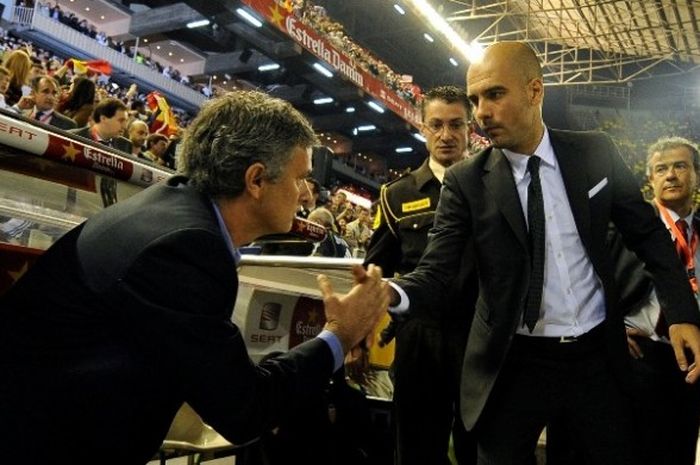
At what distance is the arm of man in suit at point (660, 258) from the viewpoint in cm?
157

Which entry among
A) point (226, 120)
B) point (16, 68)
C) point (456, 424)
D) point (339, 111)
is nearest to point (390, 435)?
point (456, 424)

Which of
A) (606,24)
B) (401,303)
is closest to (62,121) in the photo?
(401,303)

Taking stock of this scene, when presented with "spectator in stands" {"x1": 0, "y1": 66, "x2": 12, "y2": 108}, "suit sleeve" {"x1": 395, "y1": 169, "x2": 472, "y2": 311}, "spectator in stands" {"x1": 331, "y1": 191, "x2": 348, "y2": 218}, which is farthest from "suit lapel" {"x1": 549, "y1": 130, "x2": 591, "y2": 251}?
"spectator in stands" {"x1": 331, "y1": 191, "x2": 348, "y2": 218}

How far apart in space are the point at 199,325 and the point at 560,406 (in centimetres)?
92

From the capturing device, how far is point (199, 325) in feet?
3.61

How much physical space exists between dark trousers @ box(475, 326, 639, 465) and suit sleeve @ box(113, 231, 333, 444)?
25.3 inches

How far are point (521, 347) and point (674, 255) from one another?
0.45 meters

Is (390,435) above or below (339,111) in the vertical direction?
below

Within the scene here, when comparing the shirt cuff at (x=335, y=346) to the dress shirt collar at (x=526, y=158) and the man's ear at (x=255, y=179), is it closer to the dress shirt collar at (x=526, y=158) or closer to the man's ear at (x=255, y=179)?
the man's ear at (x=255, y=179)

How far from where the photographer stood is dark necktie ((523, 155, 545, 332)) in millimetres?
1567

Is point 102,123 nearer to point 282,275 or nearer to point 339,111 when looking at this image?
point 282,275

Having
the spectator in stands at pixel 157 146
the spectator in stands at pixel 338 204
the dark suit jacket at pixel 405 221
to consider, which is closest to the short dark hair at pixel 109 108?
the spectator in stands at pixel 157 146

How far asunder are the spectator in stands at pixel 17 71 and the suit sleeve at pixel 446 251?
3.37 meters

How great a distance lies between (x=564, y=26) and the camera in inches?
494
